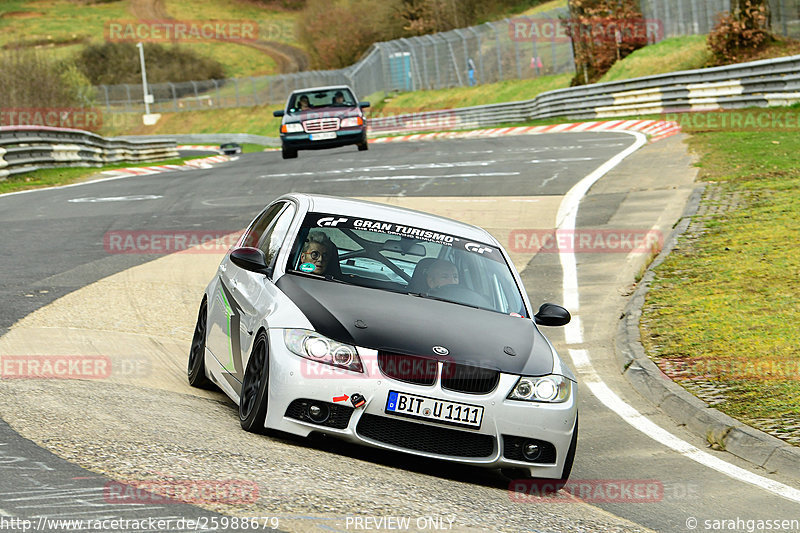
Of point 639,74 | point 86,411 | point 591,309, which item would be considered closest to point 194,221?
point 591,309

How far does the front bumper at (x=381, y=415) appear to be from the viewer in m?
6.07

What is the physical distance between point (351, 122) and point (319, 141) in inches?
40.6

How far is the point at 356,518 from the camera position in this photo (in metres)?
4.79

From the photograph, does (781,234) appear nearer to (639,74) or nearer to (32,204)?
(32,204)

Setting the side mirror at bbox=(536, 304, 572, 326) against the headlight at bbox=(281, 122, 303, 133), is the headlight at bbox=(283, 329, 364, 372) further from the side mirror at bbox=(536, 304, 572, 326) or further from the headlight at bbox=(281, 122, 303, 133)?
the headlight at bbox=(281, 122, 303, 133)

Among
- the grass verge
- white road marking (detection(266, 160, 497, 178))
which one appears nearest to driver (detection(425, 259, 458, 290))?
the grass verge

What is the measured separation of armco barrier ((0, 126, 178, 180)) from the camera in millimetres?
25891

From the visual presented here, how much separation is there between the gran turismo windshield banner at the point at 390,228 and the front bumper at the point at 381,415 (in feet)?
5.18

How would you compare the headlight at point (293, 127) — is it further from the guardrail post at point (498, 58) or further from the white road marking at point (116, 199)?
the guardrail post at point (498, 58)

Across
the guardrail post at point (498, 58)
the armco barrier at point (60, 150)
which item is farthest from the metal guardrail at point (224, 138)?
the armco barrier at point (60, 150)

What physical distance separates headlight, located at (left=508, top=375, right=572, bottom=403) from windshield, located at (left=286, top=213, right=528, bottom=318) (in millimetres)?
1050

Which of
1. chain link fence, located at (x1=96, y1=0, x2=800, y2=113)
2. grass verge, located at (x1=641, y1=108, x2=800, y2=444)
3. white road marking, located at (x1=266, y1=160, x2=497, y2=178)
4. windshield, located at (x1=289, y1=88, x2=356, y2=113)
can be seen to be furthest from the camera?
chain link fence, located at (x1=96, y1=0, x2=800, y2=113)

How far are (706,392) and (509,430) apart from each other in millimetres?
2835

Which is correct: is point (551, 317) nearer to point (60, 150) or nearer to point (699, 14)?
point (60, 150)
